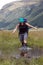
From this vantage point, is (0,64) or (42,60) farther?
(42,60)

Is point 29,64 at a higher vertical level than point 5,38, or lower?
higher

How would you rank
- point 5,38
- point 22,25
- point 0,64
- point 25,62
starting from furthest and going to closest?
1. point 5,38
2. point 22,25
3. point 25,62
4. point 0,64

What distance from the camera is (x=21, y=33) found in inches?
681

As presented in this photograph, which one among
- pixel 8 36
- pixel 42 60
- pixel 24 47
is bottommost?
pixel 8 36

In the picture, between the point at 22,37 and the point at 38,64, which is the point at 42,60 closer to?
the point at 38,64

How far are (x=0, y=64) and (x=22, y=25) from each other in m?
6.42

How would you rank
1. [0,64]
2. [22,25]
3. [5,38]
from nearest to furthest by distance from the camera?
[0,64] < [22,25] < [5,38]

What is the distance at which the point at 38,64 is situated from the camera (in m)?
10.6

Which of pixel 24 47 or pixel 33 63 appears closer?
pixel 33 63

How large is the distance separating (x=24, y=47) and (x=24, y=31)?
109 cm

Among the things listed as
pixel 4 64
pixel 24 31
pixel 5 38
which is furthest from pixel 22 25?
pixel 5 38

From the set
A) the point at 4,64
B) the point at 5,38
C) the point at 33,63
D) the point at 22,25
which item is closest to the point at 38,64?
the point at 33,63

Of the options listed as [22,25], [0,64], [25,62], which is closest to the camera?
[0,64]

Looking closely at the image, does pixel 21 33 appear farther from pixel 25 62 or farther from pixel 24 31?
pixel 25 62
